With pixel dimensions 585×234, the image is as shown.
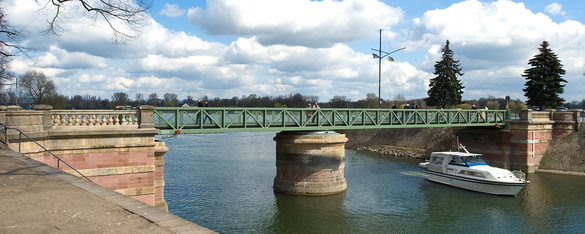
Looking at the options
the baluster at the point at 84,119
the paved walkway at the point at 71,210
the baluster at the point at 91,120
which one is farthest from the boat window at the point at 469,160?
the paved walkway at the point at 71,210

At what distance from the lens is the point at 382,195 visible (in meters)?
23.1

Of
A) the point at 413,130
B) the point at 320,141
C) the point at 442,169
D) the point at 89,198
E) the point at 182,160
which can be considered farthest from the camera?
the point at 413,130

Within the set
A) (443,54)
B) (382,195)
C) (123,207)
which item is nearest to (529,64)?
(443,54)

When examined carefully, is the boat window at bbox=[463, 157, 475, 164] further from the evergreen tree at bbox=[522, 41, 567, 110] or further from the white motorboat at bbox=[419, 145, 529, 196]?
the evergreen tree at bbox=[522, 41, 567, 110]

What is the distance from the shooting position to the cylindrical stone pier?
72.9 feet

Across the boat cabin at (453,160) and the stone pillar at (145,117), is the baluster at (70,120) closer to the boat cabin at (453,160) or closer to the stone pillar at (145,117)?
the stone pillar at (145,117)

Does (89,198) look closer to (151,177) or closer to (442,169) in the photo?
(151,177)

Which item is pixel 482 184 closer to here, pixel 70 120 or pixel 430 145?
pixel 430 145

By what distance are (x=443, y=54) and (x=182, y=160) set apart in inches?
1433

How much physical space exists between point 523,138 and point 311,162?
21.0m

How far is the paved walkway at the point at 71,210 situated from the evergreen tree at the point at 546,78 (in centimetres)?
4523

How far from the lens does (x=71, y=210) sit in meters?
6.70

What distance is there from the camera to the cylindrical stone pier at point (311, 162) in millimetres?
22219

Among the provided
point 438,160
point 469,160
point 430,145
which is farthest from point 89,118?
point 430,145
